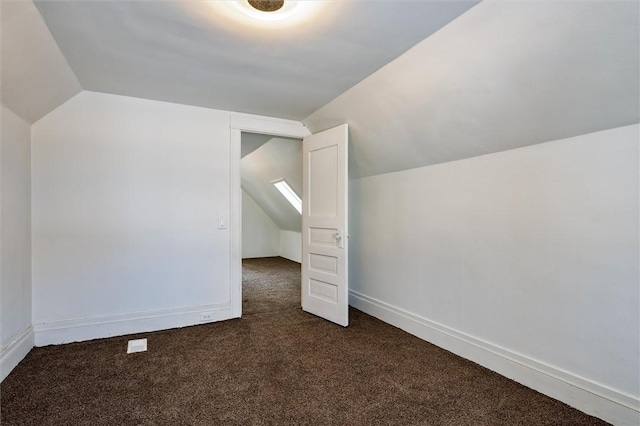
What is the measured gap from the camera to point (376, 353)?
2488 mm

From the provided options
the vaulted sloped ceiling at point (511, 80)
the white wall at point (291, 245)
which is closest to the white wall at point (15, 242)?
the vaulted sloped ceiling at point (511, 80)

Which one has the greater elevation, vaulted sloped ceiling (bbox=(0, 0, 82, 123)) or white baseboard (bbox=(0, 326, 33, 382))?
vaulted sloped ceiling (bbox=(0, 0, 82, 123))

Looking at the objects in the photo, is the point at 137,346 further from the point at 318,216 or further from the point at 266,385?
the point at 318,216

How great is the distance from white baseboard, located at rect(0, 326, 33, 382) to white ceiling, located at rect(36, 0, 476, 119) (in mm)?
2030

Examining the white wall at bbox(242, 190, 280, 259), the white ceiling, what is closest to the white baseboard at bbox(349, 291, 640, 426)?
the white ceiling

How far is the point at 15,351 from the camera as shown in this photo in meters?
2.24

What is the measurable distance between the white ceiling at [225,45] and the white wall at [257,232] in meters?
5.30

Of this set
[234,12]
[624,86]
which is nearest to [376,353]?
[624,86]

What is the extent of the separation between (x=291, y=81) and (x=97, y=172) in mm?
1895

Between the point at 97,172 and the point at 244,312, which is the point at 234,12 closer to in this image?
the point at 97,172

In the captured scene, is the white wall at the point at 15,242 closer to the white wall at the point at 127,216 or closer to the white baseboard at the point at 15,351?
the white baseboard at the point at 15,351

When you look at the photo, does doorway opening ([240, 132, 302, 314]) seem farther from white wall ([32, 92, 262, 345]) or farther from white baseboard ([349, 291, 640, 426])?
white baseboard ([349, 291, 640, 426])

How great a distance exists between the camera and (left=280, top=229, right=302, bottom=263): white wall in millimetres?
7285

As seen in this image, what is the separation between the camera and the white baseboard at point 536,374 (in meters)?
1.64
